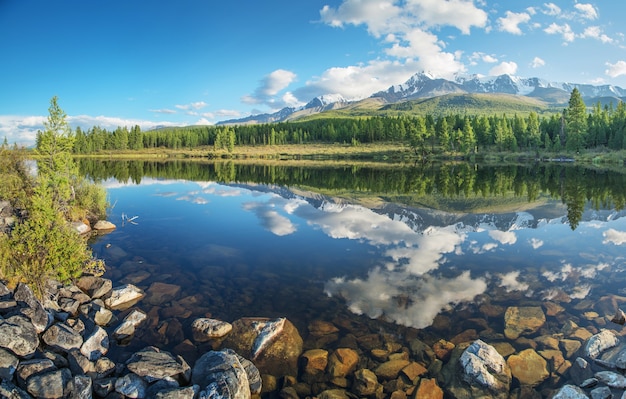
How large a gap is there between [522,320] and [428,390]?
5073 millimetres

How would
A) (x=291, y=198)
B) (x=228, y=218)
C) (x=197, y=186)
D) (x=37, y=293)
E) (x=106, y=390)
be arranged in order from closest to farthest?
1. (x=106, y=390)
2. (x=37, y=293)
3. (x=228, y=218)
4. (x=291, y=198)
5. (x=197, y=186)

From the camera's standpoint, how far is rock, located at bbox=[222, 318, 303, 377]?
955 centimetres

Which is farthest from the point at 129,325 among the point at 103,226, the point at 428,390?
the point at 103,226

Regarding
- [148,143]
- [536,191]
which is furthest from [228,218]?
[148,143]

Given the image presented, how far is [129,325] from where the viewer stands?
11039mm

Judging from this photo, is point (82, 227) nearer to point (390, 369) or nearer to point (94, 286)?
point (94, 286)

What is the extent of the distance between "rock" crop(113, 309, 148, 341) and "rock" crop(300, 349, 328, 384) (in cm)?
522

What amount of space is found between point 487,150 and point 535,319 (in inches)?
4487

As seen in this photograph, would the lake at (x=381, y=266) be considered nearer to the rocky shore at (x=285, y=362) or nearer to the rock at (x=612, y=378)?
the rocky shore at (x=285, y=362)

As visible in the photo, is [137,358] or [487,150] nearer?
[137,358]

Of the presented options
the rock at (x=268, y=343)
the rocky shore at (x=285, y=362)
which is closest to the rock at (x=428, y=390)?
the rocky shore at (x=285, y=362)

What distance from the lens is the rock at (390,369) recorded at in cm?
898

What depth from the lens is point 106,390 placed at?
25.1 ft

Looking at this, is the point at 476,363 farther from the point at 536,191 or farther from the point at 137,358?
the point at 536,191
